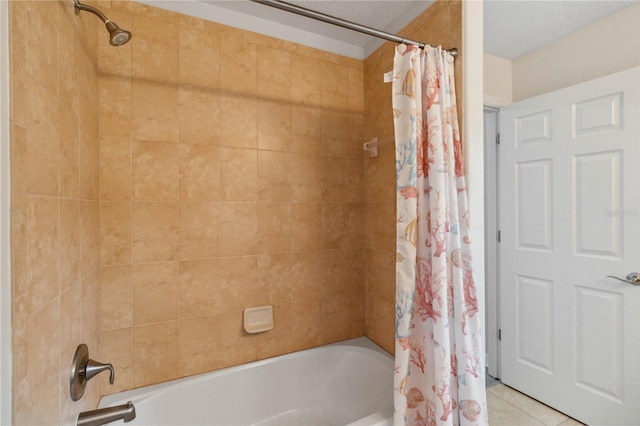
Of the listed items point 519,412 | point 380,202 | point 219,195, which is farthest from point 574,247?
point 219,195

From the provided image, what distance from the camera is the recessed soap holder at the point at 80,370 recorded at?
2.70 ft

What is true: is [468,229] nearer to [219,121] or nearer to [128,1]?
[219,121]

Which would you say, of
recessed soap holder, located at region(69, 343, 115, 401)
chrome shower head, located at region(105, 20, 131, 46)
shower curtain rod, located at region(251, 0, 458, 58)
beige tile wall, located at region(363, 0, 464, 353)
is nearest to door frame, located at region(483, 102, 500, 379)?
beige tile wall, located at region(363, 0, 464, 353)

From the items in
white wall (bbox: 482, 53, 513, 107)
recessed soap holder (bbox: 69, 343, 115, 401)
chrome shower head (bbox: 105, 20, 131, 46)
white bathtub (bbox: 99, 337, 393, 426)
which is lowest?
white bathtub (bbox: 99, 337, 393, 426)

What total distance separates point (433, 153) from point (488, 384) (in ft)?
6.47

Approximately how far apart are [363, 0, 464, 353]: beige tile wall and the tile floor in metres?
0.84

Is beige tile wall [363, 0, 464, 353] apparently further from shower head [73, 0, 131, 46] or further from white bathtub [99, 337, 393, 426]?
shower head [73, 0, 131, 46]

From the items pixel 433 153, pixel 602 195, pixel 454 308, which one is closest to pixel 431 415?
pixel 454 308

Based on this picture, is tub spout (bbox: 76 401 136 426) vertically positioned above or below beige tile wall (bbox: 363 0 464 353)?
below

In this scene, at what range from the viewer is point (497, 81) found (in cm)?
209

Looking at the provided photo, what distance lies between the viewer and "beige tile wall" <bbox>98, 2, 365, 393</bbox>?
1268 mm

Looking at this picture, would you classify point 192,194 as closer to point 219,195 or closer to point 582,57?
point 219,195

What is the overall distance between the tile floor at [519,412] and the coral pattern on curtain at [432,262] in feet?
3.29

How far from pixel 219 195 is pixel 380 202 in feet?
3.06
